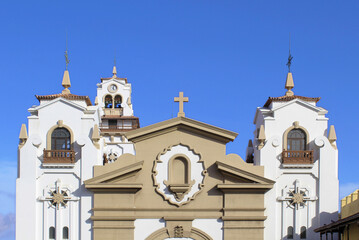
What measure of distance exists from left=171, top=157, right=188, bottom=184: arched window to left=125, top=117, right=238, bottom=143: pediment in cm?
199

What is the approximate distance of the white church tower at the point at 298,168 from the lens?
134ft

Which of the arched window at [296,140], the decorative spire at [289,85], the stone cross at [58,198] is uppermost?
the decorative spire at [289,85]

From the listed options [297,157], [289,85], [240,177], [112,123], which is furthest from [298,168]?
[112,123]

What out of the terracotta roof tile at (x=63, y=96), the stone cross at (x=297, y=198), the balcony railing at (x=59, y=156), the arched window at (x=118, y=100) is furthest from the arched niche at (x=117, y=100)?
the stone cross at (x=297, y=198)

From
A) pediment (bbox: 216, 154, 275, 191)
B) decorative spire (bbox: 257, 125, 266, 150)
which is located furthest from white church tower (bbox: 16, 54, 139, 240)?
decorative spire (bbox: 257, 125, 266, 150)

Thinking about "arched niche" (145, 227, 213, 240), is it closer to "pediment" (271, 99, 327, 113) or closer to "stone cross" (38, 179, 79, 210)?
"stone cross" (38, 179, 79, 210)

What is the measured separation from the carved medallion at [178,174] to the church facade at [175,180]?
0.06 meters

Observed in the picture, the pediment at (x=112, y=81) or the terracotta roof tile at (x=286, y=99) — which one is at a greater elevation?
the pediment at (x=112, y=81)

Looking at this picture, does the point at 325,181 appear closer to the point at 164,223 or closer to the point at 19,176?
the point at 164,223

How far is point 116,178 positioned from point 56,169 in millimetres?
4143

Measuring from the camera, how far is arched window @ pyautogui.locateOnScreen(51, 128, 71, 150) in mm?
41781

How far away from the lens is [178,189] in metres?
39.9

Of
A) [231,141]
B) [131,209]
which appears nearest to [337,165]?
[231,141]

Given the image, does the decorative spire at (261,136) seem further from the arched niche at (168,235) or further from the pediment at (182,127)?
the arched niche at (168,235)
